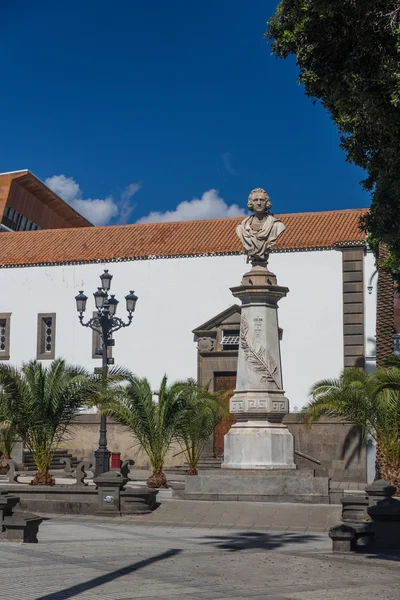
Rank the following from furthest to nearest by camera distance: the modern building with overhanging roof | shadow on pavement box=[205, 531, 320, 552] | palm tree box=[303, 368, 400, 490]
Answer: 1. the modern building with overhanging roof
2. palm tree box=[303, 368, 400, 490]
3. shadow on pavement box=[205, 531, 320, 552]

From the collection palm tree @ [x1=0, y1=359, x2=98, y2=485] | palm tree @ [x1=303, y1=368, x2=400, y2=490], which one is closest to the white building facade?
palm tree @ [x1=303, y1=368, x2=400, y2=490]

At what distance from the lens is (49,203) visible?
43906 millimetres

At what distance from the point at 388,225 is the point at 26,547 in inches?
225

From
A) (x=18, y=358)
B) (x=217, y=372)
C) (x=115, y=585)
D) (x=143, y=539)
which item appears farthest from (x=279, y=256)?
(x=115, y=585)

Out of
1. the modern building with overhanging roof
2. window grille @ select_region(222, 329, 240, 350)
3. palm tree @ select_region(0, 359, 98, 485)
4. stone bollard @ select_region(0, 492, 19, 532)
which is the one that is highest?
the modern building with overhanging roof

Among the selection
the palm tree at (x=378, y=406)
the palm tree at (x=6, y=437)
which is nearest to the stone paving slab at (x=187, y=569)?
the palm tree at (x=378, y=406)

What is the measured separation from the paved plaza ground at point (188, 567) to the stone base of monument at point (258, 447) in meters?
2.91

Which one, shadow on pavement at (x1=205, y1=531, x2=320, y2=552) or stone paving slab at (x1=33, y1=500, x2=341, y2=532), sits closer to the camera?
shadow on pavement at (x1=205, y1=531, x2=320, y2=552)

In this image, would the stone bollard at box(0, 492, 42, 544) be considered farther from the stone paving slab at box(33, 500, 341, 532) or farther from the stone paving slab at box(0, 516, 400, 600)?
the stone paving slab at box(33, 500, 341, 532)

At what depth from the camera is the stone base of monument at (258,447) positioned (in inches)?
696

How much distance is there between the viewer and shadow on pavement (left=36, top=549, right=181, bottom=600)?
8133mm

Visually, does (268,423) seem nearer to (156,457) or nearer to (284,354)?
(156,457)

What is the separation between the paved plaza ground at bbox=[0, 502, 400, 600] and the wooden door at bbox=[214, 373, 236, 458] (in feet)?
42.2

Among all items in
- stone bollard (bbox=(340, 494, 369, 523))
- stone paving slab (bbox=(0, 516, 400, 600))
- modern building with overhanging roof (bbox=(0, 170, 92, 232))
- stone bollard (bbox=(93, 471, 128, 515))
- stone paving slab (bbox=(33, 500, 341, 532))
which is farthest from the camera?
modern building with overhanging roof (bbox=(0, 170, 92, 232))
